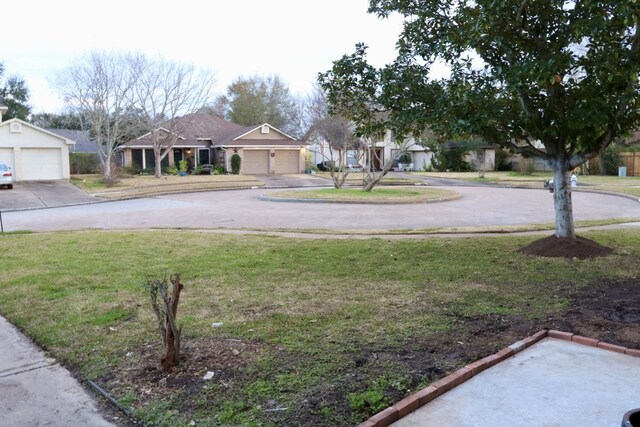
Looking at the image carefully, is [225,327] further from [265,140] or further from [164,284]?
[265,140]

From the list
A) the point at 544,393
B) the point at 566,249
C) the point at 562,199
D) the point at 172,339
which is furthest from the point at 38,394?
the point at 562,199

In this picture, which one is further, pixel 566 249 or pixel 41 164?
pixel 41 164

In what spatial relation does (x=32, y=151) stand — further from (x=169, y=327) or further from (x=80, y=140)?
(x=169, y=327)

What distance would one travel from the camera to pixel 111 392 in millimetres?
3990

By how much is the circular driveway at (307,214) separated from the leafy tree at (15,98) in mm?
29991

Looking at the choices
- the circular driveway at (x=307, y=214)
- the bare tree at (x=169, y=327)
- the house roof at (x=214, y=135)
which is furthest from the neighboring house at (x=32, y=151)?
the bare tree at (x=169, y=327)

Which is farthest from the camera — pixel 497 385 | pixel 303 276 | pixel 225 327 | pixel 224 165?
pixel 224 165

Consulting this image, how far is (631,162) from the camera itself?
137 feet

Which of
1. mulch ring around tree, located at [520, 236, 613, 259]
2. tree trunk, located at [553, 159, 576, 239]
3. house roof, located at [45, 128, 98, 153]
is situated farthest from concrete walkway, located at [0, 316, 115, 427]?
house roof, located at [45, 128, 98, 153]

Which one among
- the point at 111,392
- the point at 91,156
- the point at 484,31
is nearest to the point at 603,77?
the point at 484,31

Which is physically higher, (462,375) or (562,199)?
(562,199)

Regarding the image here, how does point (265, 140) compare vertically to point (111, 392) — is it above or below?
above

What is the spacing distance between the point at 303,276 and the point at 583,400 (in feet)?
15.1

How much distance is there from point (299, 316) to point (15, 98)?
171ft
